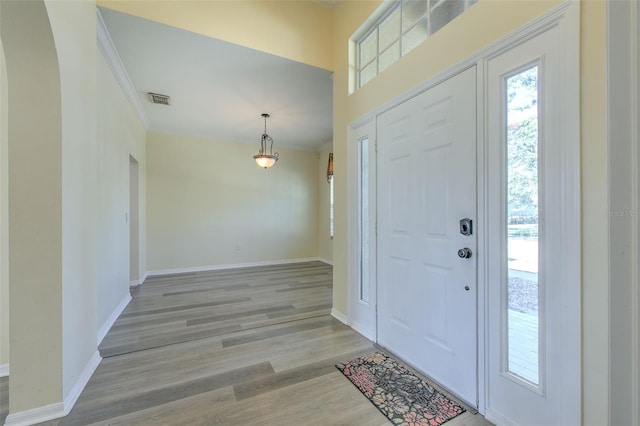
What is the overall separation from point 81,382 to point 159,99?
3.64 metres

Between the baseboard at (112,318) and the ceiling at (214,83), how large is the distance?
9.55 feet

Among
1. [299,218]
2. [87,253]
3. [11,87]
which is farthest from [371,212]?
[299,218]

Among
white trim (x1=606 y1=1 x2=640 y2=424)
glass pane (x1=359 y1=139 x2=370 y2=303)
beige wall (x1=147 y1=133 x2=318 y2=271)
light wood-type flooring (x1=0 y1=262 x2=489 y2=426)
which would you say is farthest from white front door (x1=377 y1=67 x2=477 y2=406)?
beige wall (x1=147 y1=133 x2=318 y2=271)

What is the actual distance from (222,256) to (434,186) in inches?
202

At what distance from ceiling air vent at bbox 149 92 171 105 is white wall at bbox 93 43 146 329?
329 millimetres

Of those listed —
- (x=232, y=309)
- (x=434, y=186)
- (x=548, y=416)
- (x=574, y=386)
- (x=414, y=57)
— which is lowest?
(x=232, y=309)

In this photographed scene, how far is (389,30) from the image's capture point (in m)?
2.40

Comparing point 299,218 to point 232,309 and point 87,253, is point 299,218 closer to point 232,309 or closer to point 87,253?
point 232,309

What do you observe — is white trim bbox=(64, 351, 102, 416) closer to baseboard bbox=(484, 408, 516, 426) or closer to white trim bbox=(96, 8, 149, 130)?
baseboard bbox=(484, 408, 516, 426)

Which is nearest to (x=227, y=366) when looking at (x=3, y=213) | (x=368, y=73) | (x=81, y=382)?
(x=81, y=382)

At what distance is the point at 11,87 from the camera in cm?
149

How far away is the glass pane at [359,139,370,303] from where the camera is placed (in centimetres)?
269

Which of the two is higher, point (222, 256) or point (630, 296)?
point (630, 296)

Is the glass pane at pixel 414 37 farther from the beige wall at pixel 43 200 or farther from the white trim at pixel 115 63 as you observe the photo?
the white trim at pixel 115 63
